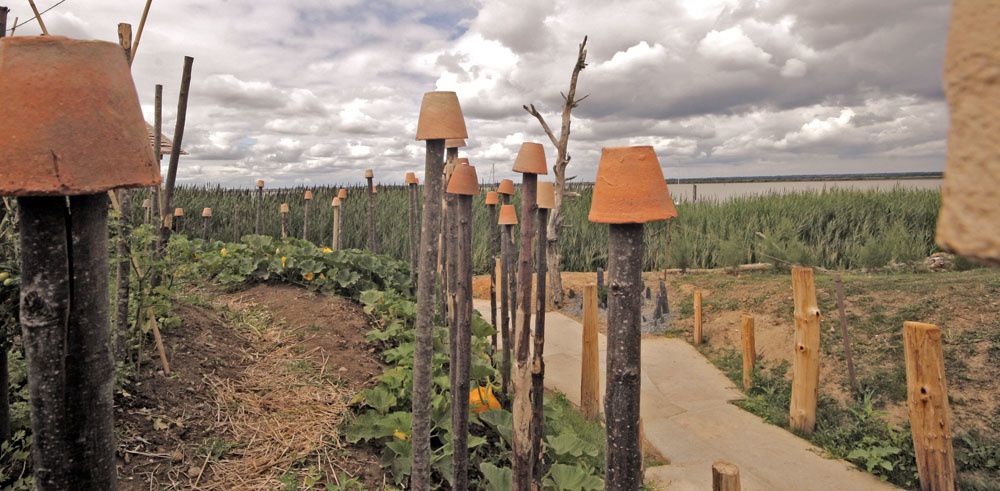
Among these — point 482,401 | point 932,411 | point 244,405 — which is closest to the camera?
point 244,405

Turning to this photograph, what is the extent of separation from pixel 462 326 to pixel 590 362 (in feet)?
8.10

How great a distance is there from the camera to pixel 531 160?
3.25 metres

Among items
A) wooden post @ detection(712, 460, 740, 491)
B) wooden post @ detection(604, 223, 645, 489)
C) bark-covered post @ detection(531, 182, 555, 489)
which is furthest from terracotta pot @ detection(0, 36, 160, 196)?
bark-covered post @ detection(531, 182, 555, 489)

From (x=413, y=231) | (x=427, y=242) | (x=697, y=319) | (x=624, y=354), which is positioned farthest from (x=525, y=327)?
(x=697, y=319)

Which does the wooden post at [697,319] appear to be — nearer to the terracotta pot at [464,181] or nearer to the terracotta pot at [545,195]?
the terracotta pot at [545,195]

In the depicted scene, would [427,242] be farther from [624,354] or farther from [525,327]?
[525,327]

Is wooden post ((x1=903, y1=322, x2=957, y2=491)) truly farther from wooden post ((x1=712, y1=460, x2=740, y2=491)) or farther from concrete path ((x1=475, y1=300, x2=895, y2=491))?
wooden post ((x1=712, y1=460, x2=740, y2=491))

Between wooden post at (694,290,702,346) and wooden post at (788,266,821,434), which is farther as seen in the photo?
wooden post at (694,290,702,346)

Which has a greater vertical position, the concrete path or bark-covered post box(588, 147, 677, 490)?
bark-covered post box(588, 147, 677, 490)

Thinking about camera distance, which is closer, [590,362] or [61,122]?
[61,122]

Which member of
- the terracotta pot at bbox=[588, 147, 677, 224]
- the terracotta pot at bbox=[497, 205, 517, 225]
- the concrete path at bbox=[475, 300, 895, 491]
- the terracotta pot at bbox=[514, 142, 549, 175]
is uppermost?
the terracotta pot at bbox=[514, 142, 549, 175]

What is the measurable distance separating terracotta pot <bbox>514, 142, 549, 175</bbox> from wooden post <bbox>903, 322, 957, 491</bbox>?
317 cm

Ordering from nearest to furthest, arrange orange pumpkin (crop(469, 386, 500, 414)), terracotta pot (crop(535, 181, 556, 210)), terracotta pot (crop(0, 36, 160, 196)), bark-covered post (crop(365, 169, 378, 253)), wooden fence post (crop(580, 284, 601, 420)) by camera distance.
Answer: terracotta pot (crop(0, 36, 160, 196)) < terracotta pot (crop(535, 181, 556, 210)) < orange pumpkin (crop(469, 386, 500, 414)) < wooden fence post (crop(580, 284, 601, 420)) < bark-covered post (crop(365, 169, 378, 253))

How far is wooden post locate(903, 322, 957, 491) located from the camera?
4242 millimetres
